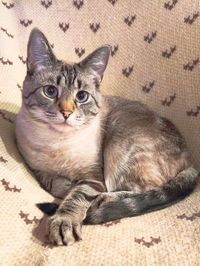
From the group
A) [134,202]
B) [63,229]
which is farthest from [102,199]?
[63,229]

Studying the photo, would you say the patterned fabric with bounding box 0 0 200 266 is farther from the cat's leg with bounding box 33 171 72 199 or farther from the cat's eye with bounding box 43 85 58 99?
the cat's eye with bounding box 43 85 58 99

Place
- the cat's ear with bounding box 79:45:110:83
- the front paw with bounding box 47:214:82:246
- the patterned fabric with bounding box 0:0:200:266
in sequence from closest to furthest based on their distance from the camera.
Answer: the front paw with bounding box 47:214:82:246
the patterned fabric with bounding box 0:0:200:266
the cat's ear with bounding box 79:45:110:83

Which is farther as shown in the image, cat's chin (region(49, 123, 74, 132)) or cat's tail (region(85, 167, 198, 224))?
cat's chin (region(49, 123, 74, 132))

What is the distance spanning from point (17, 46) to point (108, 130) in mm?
637

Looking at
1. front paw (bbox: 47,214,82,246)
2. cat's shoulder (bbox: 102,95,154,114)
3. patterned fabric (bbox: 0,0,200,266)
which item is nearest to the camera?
front paw (bbox: 47,214,82,246)

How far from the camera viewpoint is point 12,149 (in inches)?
59.0

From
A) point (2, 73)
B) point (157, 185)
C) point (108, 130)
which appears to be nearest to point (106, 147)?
point (108, 130)

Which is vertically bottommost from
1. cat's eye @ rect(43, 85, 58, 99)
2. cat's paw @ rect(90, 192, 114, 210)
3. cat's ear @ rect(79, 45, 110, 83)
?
cat's paw @ rect(90, 192, 114, 210)

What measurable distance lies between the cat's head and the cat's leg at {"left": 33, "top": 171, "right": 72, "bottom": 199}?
19cm

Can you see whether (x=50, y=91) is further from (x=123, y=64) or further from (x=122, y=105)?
(x=123, y=64)

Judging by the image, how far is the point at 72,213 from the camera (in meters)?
1.20

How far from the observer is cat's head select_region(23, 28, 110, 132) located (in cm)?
135

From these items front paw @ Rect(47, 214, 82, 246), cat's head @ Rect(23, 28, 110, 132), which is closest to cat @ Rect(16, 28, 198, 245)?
cat's head @ Rect(23, 28, 110, 132)

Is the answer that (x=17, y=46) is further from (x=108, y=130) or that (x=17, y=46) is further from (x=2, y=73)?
(x=108, y=130)
